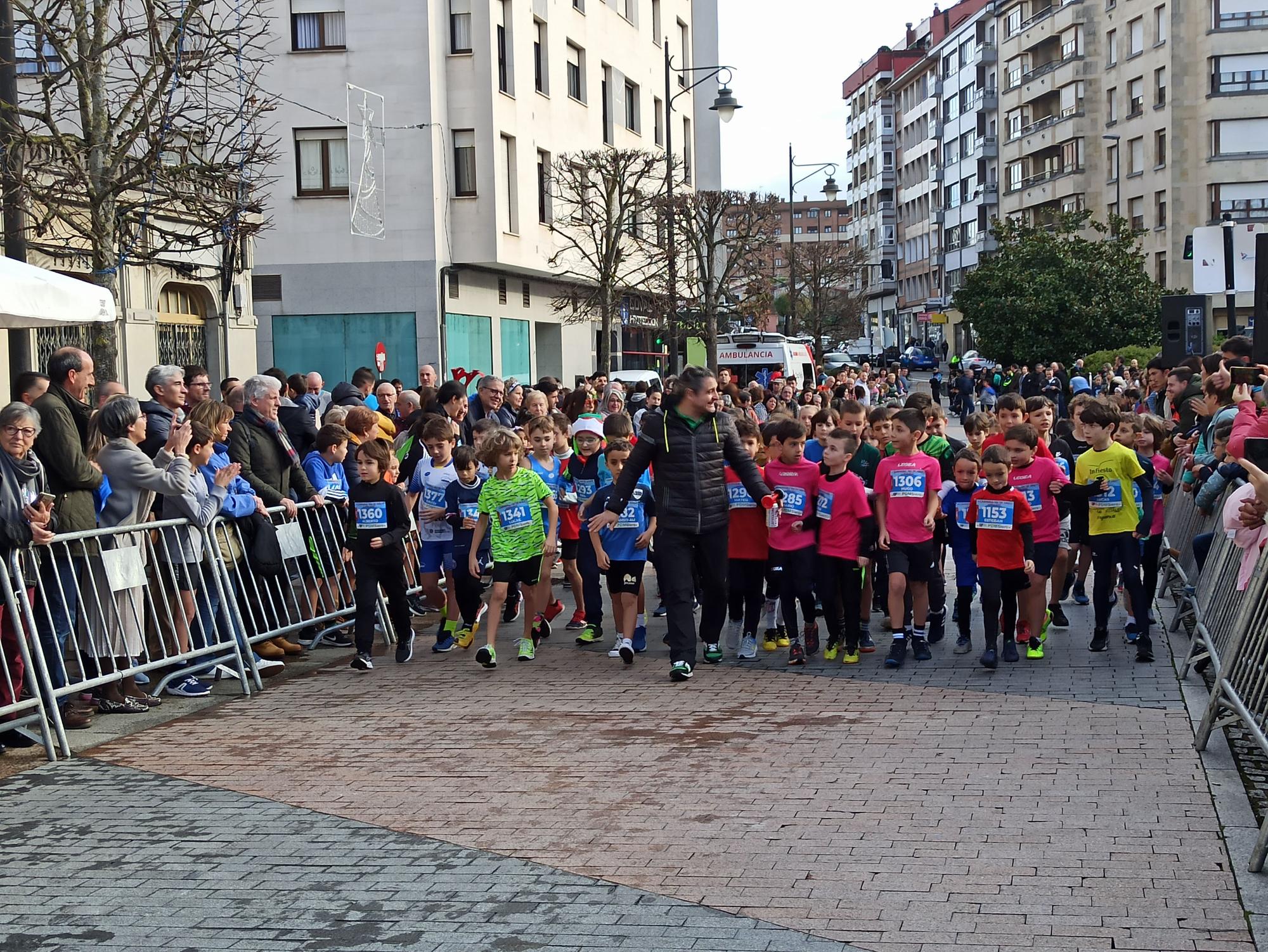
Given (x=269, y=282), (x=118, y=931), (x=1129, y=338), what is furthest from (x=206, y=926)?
(x=1129, y=338)

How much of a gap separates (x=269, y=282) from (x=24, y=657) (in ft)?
87.6

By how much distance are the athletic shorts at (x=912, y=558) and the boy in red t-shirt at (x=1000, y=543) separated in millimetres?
371

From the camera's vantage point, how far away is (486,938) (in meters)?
4.95

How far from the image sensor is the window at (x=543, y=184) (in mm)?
36875

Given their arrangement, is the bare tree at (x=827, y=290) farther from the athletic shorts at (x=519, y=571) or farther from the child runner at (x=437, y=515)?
the athletic shorts at (x=519, y=571)

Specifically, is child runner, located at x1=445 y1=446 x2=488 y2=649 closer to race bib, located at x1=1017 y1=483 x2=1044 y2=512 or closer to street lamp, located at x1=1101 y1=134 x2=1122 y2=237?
race bib, located at x1=1017 y1=483 x2=1044 y2=512

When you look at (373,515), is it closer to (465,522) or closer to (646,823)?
(465,522)

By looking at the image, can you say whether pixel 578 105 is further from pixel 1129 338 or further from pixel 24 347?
pixel 24 347

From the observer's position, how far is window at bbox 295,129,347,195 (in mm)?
33031

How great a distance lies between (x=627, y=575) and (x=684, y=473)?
986mm

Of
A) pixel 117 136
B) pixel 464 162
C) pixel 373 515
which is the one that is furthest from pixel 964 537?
pixel 464 162

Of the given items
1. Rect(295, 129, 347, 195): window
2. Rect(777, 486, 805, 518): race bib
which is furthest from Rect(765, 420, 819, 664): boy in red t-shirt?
Rect(295, 129, 347, 195): window

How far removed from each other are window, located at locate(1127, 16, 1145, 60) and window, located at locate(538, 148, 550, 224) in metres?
44.6

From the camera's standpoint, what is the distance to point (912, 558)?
1011 cm
